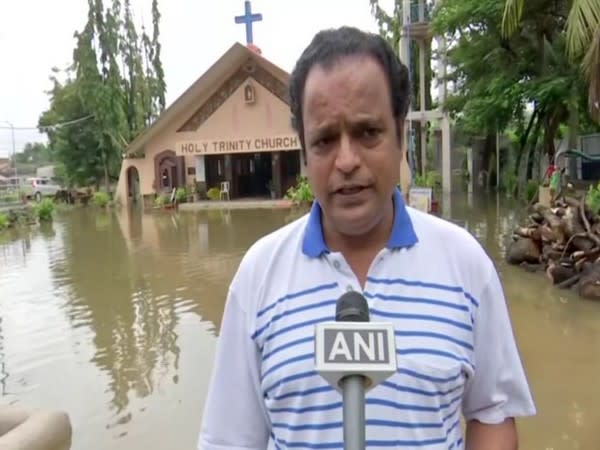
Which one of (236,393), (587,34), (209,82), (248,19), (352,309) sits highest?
(248,19)

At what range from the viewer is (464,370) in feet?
4.08

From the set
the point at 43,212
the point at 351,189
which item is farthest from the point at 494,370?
the point at 43,212

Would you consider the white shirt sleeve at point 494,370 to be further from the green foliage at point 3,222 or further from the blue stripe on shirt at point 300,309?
the green foliage at point 3,222

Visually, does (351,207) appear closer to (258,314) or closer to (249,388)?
(258,314)

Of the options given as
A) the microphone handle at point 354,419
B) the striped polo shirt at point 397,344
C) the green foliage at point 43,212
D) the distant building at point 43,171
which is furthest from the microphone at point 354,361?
the distant building at point 43,171

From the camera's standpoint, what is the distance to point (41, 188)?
125 feet

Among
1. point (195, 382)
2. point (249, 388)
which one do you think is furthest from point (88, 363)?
point (249, 388)

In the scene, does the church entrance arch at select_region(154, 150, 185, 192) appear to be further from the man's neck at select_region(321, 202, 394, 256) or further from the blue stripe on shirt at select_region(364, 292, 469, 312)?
the blue stripe on shirt at select_region(364, 292, 469, 312)

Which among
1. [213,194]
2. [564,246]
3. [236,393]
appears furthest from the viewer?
[213,194]

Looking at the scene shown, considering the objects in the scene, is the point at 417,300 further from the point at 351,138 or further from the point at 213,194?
the point at 213,194

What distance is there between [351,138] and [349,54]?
6.0 inches

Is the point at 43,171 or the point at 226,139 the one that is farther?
the point at 43,171

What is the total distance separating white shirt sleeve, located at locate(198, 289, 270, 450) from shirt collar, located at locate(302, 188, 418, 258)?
0.58 feet

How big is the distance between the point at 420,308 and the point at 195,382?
433 cm
